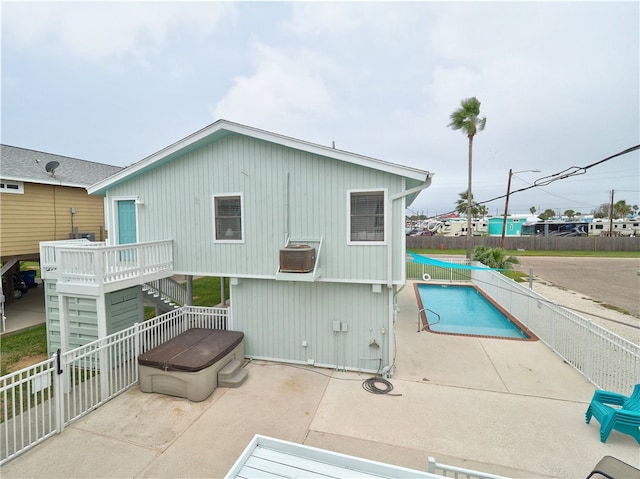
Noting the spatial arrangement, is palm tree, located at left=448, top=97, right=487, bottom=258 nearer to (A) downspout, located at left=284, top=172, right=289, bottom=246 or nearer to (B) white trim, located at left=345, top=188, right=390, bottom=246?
(B) white trim, located at left=345, top=188, right=390, bottom=246

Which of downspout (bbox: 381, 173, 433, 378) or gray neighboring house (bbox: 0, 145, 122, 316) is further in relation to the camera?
gray neighboring house (bbox: 0, 145, 122, 316)

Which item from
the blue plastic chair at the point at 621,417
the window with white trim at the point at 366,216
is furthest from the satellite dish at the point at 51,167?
the blue plastic chair at the point at 621,417

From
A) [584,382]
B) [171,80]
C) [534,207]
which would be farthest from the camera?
[534,207]

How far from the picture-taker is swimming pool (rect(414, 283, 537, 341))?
34.0 feet

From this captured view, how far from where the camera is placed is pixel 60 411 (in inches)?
181

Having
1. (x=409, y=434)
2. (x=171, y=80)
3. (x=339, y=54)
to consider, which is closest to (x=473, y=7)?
(x=339, y=54)

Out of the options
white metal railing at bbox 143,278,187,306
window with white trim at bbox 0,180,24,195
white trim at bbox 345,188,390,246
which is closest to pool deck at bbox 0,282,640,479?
white trim at bbox 345,188,390,246

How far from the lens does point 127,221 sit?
8227 mm

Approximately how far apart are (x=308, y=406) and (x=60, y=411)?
4078mm

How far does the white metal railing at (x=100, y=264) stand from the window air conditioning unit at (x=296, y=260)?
11.5 ft

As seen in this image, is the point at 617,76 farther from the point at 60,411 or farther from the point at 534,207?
the point at 534,207

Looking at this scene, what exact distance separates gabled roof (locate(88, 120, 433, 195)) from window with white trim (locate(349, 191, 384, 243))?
2.19 ft

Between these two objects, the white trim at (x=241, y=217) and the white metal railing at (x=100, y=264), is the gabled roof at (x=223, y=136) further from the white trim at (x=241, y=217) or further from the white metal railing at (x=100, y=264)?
the white metal railing at (x=100, y=264)

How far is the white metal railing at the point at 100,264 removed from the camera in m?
6.14
